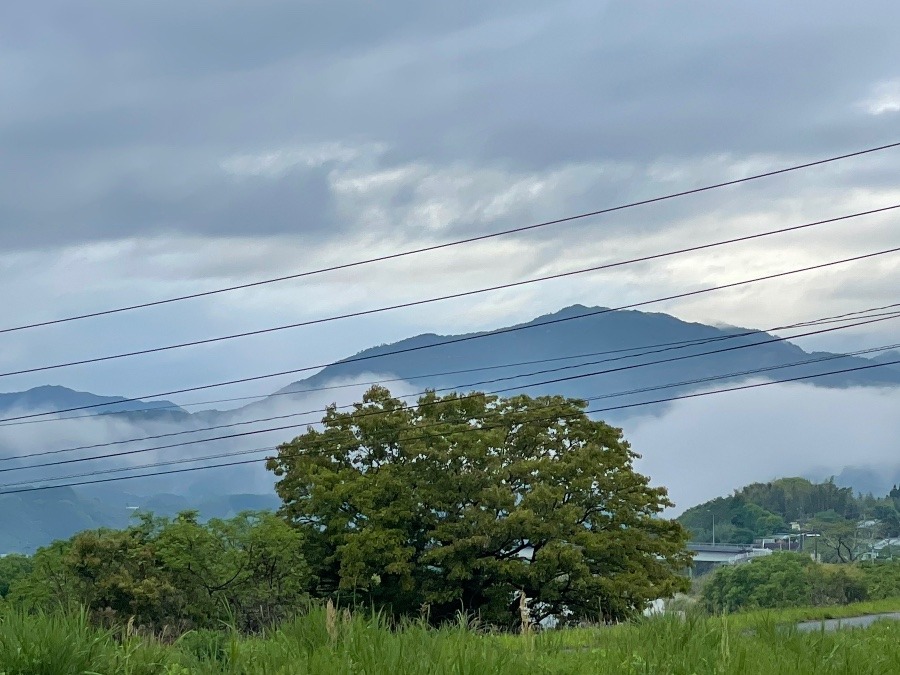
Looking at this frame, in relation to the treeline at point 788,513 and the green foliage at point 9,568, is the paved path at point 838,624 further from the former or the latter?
the treeline at point 788,513

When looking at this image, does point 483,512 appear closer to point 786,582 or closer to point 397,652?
point 786,582

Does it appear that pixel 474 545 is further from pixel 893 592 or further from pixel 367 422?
pixel 893 592

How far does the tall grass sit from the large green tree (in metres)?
30.8

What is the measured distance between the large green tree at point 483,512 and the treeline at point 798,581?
12.8 m

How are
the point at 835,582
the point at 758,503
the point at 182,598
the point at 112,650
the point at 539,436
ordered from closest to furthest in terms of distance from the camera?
the point at 112,650
the point at 182,598
the point at 539,436
the point at 835,582
the point at 758,503

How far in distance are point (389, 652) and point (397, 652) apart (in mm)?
73

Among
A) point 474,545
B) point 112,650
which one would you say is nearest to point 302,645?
point 112,650

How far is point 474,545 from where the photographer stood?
135 ft

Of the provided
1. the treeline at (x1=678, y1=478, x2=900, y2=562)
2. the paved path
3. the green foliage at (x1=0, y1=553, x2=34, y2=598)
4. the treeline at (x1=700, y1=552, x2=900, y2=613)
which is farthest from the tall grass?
the treeline at (x1=678, y1=478, x2=900, y2=562)

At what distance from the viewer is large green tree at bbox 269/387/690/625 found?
40812 mm

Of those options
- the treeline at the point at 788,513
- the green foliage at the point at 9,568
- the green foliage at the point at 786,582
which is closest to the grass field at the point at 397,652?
the green foliage at the point at 786,582

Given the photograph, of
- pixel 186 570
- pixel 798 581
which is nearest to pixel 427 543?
pixel 186 570

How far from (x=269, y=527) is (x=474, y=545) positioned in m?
7.82

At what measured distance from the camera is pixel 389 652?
7.12m
